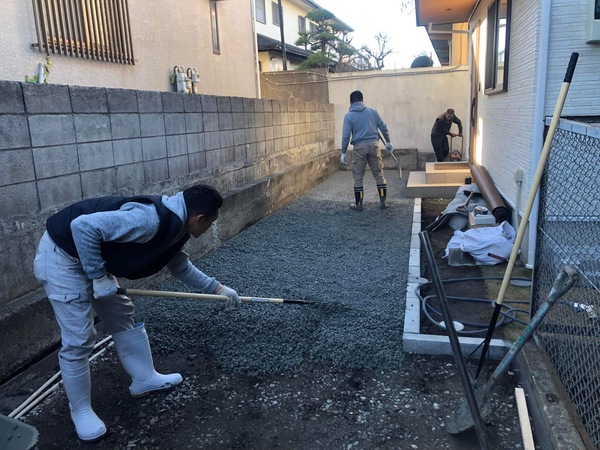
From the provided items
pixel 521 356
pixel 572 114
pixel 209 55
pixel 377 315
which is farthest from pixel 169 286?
pixel 209 55

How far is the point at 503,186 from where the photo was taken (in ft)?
20.5

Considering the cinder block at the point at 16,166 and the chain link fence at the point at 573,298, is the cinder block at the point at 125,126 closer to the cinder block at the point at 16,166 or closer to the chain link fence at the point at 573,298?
the cinder block at the point at 16,166

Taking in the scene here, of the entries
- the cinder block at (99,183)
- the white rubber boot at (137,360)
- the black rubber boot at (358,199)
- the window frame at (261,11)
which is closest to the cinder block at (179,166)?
the cinder block at (99,183)

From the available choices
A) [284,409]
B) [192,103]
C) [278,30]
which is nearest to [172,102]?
[192,103]

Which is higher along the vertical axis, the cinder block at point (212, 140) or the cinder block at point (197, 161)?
the cinder block at point (212, 140)

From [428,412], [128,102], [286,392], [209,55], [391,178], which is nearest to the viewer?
[428,412]

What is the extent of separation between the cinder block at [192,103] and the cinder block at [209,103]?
0.10 meters

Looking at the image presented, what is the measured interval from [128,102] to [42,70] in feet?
8.45

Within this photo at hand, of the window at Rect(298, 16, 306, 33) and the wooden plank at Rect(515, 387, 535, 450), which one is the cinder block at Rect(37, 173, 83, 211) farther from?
the window at Rect(298, 16, 306, 33)

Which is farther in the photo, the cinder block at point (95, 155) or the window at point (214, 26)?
the window at point (214, 26)

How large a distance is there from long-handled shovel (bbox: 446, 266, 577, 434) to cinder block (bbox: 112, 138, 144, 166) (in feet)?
11.0

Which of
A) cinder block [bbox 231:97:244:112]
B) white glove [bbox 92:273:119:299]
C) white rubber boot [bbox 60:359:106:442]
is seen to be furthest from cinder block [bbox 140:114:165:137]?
white rubber boot [bbox 60:359:106:442]

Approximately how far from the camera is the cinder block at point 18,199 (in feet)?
10.6

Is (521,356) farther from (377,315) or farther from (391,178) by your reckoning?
(391,178)
